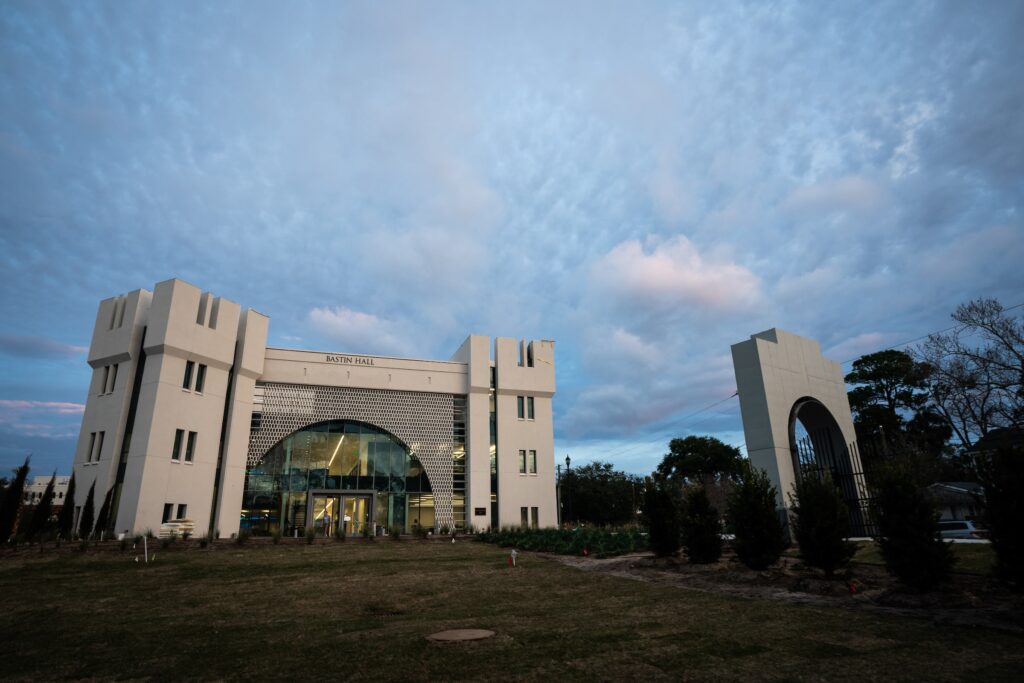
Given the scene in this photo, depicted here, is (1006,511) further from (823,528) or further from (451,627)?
(451,627)

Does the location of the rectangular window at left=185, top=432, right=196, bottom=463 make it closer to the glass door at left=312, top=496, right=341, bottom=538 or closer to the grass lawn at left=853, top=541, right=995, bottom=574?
the glass door at left=312, top=496, right=341, bottom=538

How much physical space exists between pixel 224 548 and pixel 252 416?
30.8ft

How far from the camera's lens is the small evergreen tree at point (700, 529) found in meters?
13.4

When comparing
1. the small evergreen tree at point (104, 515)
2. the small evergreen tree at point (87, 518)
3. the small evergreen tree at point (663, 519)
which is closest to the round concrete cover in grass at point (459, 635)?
the small evergreen tree at point (663, 519)

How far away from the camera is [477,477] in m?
31.0

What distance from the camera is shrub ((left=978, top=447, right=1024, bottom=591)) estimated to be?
788 cm

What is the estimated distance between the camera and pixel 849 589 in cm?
949

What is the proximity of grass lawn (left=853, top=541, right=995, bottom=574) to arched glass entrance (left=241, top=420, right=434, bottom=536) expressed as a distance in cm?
2208

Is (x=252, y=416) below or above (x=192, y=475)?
above

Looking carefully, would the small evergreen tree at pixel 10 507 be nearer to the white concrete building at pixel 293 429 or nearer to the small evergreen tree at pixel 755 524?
the white concrete building at pixel 293 429

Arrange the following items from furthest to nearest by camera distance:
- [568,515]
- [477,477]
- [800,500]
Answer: [568,515]
[477,477]
[800,500]

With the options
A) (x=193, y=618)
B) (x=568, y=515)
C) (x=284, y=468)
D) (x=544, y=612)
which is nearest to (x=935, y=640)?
(x=544, y=612)

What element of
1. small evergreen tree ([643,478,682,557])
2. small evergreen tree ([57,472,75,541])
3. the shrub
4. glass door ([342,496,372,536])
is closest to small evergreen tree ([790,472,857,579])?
the shrub

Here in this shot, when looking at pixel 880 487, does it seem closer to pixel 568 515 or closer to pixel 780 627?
pixel 780 627
